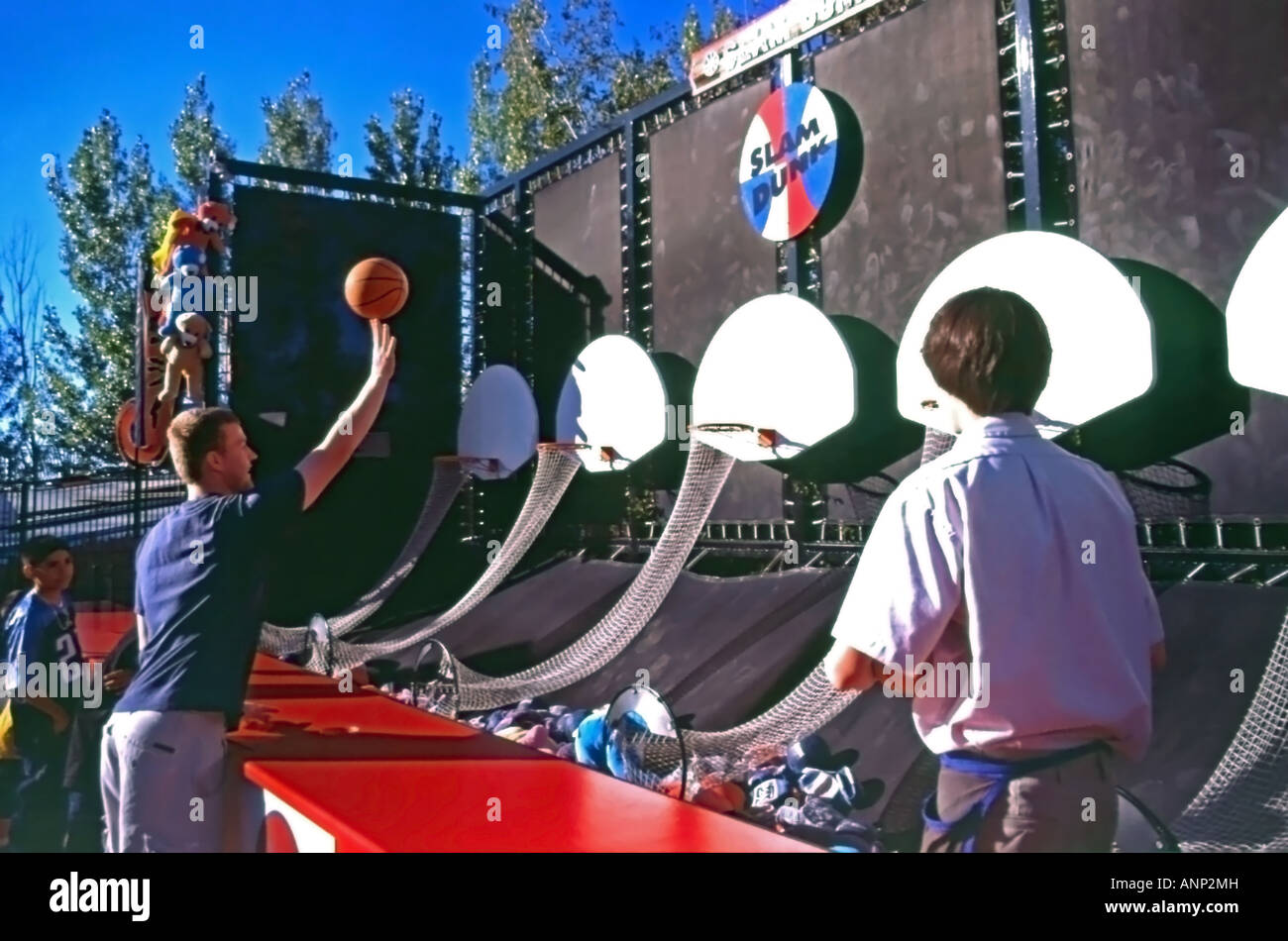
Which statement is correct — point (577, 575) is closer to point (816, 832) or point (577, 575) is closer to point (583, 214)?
point (583, 214)

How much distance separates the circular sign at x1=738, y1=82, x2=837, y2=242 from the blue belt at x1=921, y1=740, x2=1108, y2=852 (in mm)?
4628

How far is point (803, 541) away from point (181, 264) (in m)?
4.57

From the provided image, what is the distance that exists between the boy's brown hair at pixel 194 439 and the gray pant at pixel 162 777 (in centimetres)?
54

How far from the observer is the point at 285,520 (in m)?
2.38

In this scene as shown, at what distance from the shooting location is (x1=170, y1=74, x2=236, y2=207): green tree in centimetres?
697

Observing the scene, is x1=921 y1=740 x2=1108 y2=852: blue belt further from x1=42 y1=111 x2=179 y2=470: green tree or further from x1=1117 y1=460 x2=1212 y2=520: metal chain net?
x1=42 y1=111 x2=179 y2=470: green tree

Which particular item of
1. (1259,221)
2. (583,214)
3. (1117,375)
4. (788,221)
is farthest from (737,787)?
(583,214)

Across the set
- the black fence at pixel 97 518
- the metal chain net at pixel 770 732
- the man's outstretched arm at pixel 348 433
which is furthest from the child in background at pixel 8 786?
the black fence at pixel 97 518

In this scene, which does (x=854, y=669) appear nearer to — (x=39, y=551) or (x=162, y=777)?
(x=162, y=777)

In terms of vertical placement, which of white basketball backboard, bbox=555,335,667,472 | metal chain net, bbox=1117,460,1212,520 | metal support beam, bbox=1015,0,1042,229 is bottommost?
metal chain net, bbox=1117,460,1212,520

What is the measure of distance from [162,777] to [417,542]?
5965 mm

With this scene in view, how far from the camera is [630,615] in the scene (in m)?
5.99

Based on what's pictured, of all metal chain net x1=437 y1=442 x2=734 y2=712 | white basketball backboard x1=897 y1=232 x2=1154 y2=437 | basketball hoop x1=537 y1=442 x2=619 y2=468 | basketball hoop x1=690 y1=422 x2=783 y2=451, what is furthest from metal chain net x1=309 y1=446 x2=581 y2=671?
white basketball backboard x1=897 y1=232 x2=1154 y2=437

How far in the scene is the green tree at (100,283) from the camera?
6.10 m
